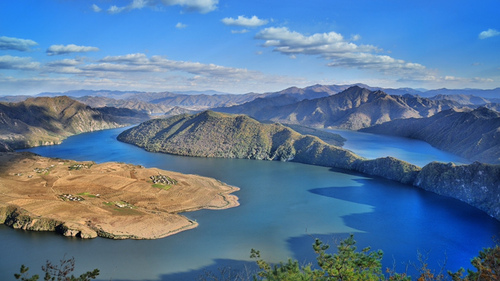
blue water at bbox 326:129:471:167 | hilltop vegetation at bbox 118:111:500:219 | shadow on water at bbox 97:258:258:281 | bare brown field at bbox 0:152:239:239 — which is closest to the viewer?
shadow on water at bbox 97:258:258:281

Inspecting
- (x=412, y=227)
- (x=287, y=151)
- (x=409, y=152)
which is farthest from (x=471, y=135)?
(x=412, y=227)

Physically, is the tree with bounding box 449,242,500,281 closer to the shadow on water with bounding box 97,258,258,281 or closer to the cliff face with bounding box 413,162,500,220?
the shadow on water with bounding box 97,258,258,281

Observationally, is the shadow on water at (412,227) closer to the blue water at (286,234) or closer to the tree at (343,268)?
the blue water at (286,234)

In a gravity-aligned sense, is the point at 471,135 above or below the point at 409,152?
above

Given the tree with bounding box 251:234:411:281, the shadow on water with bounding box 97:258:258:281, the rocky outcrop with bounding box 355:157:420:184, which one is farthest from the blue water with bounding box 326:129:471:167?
the tree with bounding box 251:234:411:281

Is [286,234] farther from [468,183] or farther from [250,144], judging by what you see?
[250,144]

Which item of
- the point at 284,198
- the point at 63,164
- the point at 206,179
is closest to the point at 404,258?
the point at 284,198

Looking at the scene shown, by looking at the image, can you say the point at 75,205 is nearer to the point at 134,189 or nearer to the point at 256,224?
the point at 134,189
